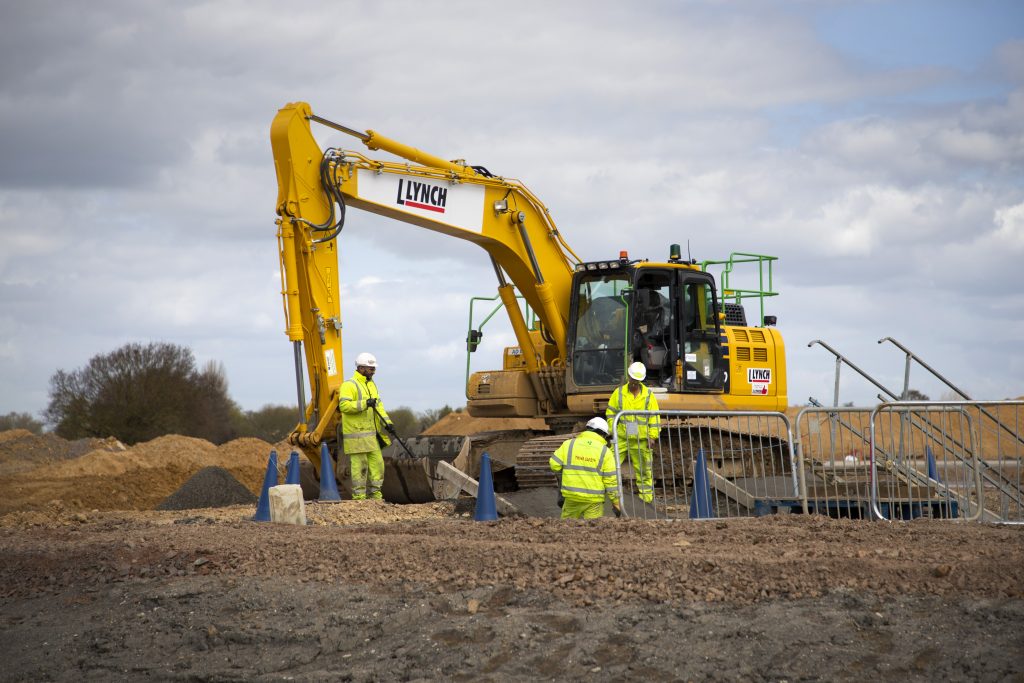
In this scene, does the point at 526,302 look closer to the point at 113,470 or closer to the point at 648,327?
the point at 648,327

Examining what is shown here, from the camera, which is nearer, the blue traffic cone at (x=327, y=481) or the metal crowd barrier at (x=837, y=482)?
the metal crowd barrier at (x=837, y=482)

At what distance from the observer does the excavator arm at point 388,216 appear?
13.4 m

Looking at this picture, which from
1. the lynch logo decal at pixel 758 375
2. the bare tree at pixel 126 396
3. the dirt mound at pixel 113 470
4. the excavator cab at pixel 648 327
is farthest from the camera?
the bare tree at pixel 126 396

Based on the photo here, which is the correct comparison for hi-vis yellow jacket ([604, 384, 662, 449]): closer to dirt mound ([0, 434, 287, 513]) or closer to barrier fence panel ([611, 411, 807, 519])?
barrier fence panel ([611, 411, 807, 519])

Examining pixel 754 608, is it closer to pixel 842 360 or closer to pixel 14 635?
pixel 14 635

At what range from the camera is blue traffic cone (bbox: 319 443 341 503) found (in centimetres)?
1330

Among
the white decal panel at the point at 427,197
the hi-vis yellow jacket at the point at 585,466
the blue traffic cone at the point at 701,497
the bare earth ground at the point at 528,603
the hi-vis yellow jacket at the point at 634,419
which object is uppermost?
the white decal panel at the point at 427,197

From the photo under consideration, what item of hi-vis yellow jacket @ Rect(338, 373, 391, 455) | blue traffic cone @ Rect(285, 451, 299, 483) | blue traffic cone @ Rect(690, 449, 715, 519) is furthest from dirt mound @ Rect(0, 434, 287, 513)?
blue traffic cone @ Rect(690, 449, 715, 519)

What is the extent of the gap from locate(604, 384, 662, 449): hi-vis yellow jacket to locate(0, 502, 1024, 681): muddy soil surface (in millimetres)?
1919

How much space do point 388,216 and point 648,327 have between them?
361cm

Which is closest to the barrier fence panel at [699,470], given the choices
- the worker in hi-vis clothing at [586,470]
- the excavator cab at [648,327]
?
the worker in hi-vis clothing at [586,470]

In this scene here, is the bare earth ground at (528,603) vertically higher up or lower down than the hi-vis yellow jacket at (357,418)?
lower down

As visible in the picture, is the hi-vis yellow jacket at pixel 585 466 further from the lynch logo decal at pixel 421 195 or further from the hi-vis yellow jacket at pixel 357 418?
the lynch logo decal at pixel 421 195

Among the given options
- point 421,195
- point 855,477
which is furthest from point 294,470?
point 855,477
